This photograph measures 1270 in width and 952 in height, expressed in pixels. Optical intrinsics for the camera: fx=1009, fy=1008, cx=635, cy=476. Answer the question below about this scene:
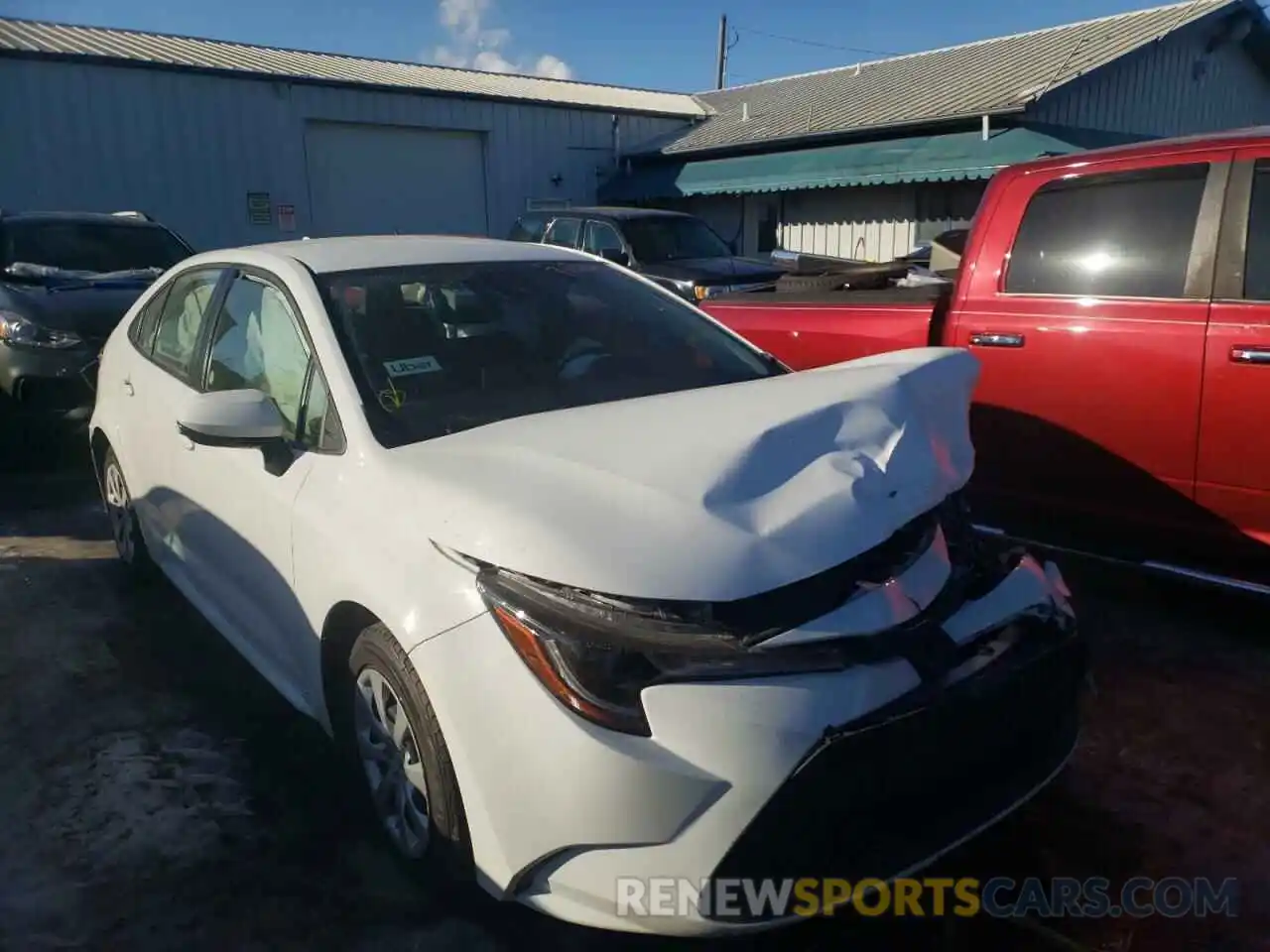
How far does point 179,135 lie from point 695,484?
55.2ft

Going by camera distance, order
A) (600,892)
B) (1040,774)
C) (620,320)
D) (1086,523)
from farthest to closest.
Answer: (1086,523) → (620,320) → (1040,774) → (600,892)

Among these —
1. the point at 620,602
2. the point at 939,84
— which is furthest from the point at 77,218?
the point at 939,84

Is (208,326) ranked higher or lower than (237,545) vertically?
higher

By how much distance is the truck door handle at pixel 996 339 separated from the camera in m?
4.23

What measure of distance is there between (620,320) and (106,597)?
9.57 feet

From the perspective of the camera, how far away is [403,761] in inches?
96.1

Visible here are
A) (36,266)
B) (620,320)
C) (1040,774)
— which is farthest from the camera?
(36,266)

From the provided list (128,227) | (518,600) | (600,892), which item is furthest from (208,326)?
(128,227)

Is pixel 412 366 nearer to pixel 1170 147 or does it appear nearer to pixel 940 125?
pixel 1170 147

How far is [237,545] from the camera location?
322 centimetres

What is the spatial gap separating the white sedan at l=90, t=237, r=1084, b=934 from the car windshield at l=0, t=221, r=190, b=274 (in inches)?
217

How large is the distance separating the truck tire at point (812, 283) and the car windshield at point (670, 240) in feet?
18.6

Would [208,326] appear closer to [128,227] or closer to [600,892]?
[600,892]

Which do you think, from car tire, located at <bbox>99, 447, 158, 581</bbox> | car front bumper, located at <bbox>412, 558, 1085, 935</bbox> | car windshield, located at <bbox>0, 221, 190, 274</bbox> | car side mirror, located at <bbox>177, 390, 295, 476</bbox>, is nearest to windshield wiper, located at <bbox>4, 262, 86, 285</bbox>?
car windshield, located at <bbox>0, 221, 190, 274</bbox>
